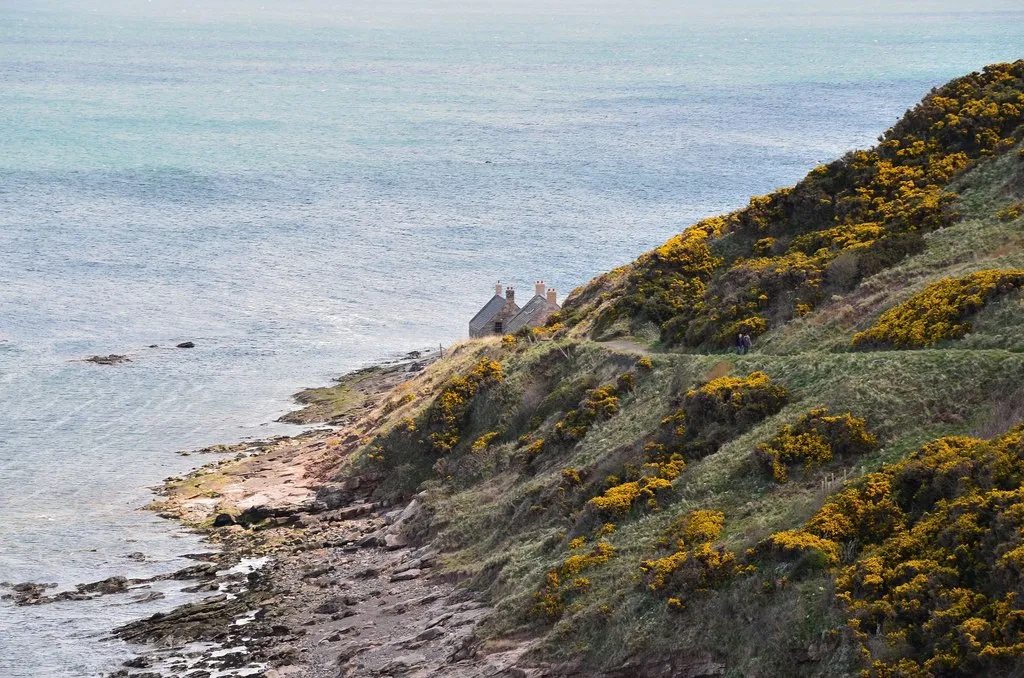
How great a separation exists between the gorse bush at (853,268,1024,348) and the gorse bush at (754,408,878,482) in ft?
17.3

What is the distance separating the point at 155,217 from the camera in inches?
4938

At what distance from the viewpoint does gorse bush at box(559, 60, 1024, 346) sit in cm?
5025

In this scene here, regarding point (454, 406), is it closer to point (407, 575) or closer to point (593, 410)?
point (593, 410)

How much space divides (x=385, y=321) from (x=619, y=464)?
2028 inches

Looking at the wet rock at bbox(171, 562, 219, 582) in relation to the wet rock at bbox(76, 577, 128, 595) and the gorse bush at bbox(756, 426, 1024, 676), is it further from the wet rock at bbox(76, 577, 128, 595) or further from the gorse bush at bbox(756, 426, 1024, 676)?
the gorse bush at bbox(756, 426, 1024, 676)

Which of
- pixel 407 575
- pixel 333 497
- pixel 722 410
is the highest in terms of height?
pixel 722 410

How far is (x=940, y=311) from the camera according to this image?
1602 inches

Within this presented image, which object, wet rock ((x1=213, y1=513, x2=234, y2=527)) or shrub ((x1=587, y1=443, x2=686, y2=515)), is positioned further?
wet rock ((x1=213, y1=513, x2=234, y2=527))

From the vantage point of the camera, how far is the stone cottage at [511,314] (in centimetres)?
6812

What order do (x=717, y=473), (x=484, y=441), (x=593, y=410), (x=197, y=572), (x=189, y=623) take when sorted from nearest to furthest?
(x=717, y=473)
(x=189, y=623)
(x=593, y=410)
(x=197, y=572)
(x=484, y=441)

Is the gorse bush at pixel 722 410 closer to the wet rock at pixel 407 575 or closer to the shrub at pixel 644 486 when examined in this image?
the shrub at pixel 644 486

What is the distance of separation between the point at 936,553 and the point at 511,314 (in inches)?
1726

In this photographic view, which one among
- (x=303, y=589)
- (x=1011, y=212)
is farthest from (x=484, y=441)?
(x=1011, y=212)

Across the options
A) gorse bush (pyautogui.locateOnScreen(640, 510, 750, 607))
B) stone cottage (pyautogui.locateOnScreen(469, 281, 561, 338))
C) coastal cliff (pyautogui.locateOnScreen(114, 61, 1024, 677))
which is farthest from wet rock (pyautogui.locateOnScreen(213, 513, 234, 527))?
gorse bush (pyautogui.locateOnScreen(640, 510, 750, 607))
